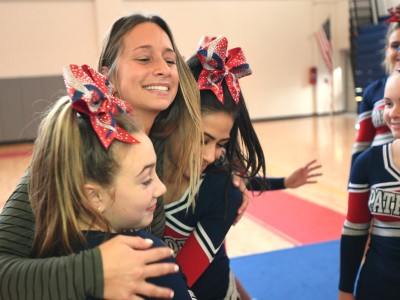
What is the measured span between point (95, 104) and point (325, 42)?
11292 mm

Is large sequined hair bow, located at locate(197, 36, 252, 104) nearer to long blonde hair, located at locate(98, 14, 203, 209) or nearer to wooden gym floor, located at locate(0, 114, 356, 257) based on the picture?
long blonde hair, located at locate(98, 14, 203, 209)

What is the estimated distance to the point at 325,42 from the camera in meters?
11.2

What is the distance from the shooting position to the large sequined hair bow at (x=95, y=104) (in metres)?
0.92

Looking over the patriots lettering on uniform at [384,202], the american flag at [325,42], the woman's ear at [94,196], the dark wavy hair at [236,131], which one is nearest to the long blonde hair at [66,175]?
the woman's ear at [94,196]

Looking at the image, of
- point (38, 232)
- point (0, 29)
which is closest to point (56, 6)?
point (0, 29)

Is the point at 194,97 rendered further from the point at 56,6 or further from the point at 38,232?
the point at 56,6

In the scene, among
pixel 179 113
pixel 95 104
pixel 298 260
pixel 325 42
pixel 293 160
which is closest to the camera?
pixel 95 104

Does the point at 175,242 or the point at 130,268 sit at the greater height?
the point at 130,268

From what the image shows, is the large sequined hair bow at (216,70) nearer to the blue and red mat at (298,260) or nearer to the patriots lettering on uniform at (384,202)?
the patriots lettering on uniform at (384,202)

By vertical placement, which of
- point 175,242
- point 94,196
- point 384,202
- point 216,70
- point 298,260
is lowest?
point 298,260

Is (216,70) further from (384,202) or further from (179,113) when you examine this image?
(384,202)

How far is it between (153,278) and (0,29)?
9.32m

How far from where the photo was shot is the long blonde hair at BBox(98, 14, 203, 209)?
141cm

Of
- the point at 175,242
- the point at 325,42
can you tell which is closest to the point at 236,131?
the point at 175,242
